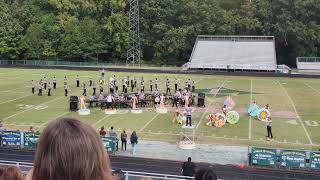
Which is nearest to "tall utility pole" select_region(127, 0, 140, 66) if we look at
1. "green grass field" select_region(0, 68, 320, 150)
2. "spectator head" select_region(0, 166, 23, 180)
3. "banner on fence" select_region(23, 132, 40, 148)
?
"green grass field" select_region(0, 68, 320, 150)

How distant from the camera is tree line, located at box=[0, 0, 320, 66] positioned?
71.6m

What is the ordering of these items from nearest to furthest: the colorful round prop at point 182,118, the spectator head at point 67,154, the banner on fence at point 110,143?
the spectator head at point 67,154
the banner on fence at point 110,143
the colorful round prop at point 182,118

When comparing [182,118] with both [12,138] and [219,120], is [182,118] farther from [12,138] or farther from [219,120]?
[12,138]

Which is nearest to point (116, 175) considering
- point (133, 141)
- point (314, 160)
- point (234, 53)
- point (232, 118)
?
point (314, 160)

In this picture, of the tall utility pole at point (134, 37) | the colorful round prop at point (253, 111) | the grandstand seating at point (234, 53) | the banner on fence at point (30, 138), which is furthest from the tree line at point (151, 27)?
the banner on fence at point (30, 138)

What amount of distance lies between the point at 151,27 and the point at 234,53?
16.8 meters

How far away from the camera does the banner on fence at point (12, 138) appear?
63.5 feet

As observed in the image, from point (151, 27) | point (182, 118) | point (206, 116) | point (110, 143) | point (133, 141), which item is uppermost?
point (151, 27)

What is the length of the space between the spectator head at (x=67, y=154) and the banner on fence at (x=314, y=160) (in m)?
16.0

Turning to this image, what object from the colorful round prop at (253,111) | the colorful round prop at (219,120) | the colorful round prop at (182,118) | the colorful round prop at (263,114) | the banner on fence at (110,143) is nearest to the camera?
the banner on fence at (110,143)

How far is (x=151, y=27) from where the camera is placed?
256ft

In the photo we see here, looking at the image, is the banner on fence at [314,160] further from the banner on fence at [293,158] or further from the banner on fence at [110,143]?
the banner on fence at [110,143]

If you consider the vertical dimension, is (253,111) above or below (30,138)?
above

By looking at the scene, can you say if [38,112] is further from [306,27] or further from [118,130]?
[306,27]
